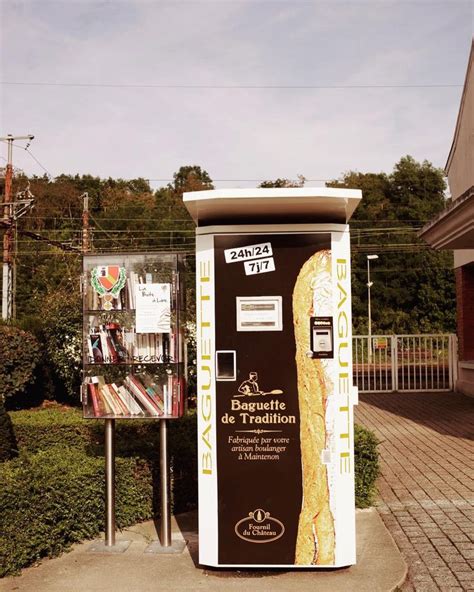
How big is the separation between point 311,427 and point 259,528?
0.82m

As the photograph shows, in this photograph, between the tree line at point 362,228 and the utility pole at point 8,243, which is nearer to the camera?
the utility pole at point 8,243

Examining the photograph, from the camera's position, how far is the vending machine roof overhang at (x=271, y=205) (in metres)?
4.93

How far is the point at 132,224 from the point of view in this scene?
53094 mm

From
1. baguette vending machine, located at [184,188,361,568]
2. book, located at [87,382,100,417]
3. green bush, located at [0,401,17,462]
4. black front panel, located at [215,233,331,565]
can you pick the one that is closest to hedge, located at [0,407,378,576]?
green bush, located at [0,401,17,462]

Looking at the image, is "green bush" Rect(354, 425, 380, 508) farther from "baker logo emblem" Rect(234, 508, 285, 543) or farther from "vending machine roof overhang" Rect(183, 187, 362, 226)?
"vending machine roof overhang" Rect(183, 187, 362, 226)

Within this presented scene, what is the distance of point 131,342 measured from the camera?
5914 mm

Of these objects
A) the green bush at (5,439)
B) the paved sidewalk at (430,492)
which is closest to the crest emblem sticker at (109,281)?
the green bush at (5,439)

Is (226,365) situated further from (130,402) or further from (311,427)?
(130,402)

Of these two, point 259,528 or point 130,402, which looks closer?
point 259,528

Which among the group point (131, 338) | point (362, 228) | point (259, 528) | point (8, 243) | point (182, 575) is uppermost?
point (362, 228)

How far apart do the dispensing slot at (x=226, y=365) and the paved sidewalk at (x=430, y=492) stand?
75.2 inches

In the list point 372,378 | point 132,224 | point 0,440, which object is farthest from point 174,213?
point 0,440

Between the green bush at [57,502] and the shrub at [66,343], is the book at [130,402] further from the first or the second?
the shrub at [66,343]

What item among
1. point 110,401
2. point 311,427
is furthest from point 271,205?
point 110,401
